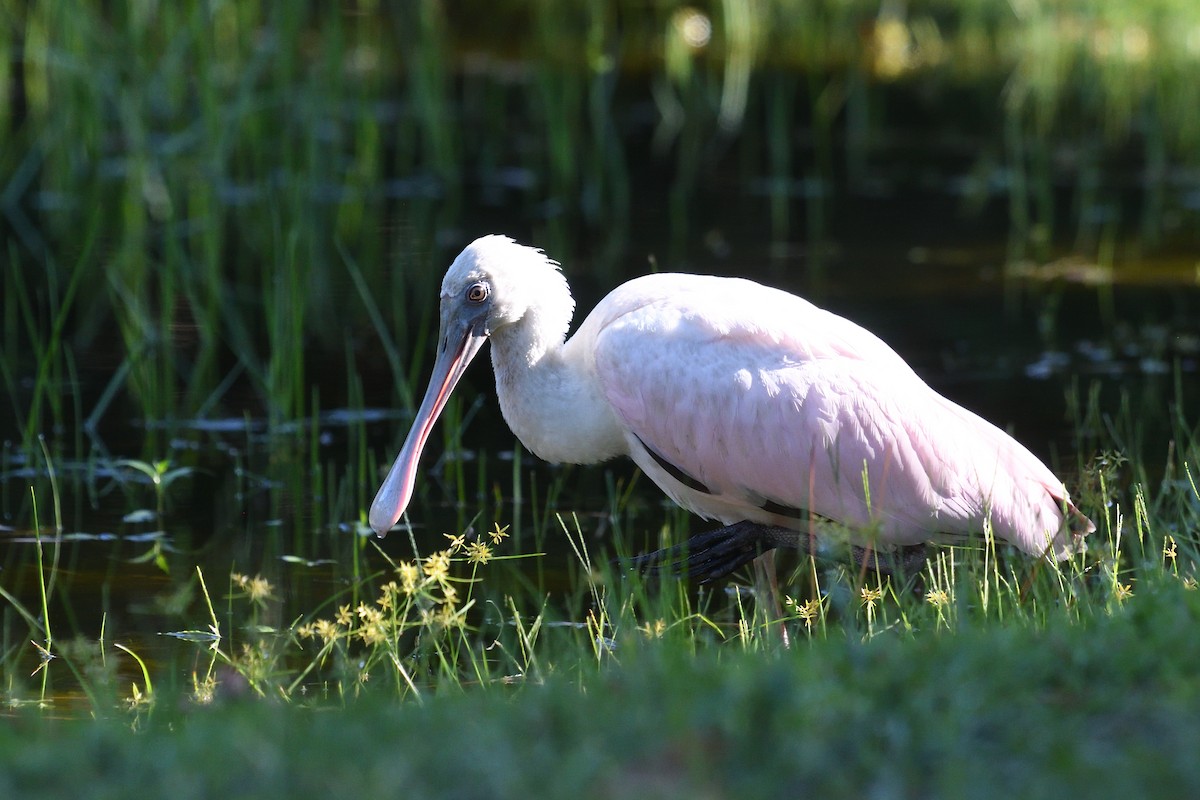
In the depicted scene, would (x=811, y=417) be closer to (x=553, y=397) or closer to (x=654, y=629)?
(x=553, y=397)

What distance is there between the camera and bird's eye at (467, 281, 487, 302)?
587 cm

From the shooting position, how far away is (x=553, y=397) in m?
5.85

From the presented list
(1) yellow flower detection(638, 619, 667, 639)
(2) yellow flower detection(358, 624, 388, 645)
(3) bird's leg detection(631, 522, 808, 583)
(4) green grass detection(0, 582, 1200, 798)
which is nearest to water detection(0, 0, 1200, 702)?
(3) bird's leg detection(631, 522, 808, 583)

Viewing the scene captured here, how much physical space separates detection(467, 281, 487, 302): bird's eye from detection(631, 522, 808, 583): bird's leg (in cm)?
98

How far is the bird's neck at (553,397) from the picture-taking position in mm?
5820

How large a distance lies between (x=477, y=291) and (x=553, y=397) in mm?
419

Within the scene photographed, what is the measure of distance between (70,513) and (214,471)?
25.2 inches

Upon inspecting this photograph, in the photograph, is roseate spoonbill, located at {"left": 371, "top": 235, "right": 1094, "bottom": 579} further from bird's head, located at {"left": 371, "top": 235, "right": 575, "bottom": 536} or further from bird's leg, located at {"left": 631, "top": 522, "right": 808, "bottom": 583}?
bird's head, located at {"left": 371, "top": 235, "right": 575, "bottom": 536}

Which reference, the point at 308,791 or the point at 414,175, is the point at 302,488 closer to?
the point at 308,791

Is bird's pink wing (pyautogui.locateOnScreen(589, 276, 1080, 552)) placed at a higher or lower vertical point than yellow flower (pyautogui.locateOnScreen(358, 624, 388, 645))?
higher

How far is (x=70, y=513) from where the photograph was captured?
6633 mm

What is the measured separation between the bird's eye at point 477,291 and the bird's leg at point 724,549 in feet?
3.20

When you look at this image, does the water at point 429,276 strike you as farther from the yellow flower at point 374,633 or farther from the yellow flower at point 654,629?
the yellow flower at point 654,629

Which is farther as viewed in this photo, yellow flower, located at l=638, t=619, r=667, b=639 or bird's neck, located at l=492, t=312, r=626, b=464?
bird's neck, located at l=492, t=312, r=626, b=464
